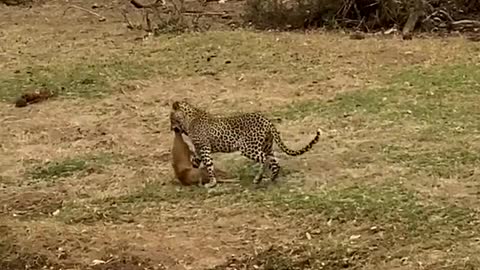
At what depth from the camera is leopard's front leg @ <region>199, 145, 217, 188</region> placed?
7.29 meters

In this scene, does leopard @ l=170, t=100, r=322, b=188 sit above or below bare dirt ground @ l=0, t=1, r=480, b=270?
above

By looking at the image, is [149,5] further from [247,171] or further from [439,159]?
[439,159]

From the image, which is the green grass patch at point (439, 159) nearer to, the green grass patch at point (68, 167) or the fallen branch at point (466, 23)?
the green grass patch at point (68, 167)

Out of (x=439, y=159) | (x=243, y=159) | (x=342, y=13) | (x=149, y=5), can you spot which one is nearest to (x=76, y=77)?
(x=243, y=159)

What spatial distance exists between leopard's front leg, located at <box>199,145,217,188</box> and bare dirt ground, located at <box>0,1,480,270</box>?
6 centimetres

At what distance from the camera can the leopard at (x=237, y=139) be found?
287 inches

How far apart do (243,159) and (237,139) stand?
22.8 inches

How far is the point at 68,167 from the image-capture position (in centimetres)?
796

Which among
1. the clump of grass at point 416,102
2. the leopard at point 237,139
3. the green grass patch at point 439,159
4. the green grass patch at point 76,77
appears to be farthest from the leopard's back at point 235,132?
the green grass patch at point 76,77

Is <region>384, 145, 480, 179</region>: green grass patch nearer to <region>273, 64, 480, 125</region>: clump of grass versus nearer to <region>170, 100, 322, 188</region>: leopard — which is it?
<region>170, 100, 322, 188</region>: leopard

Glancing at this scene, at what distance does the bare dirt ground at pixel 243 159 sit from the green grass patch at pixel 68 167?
0.02 m

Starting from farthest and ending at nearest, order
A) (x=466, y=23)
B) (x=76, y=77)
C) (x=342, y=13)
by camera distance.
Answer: (x=342, y=13), (x=466, y=23), (x=76, y=77)

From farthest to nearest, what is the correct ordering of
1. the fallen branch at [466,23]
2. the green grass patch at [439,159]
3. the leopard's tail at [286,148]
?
the fallen branch at [466,23] → the leopard's tail at [286,148] → the green grass patch at [439,159]

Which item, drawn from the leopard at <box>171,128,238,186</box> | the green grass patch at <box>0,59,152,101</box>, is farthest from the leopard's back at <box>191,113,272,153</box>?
the green grass patch at <box>0,59,152,101</box>
